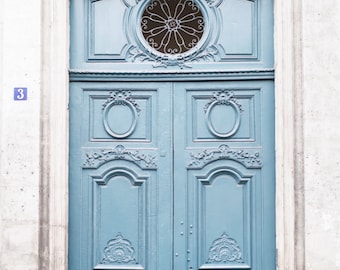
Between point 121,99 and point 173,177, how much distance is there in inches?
31.4

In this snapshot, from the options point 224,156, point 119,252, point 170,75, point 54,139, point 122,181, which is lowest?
point 119,252

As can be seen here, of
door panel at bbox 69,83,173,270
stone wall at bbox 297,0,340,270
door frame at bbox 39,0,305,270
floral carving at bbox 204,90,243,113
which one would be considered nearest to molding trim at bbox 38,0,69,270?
door frame at bbox 39,0,305,270

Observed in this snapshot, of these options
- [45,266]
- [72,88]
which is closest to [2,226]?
[45,266]

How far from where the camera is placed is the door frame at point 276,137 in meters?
5.50

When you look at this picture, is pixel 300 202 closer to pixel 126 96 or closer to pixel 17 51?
pixel 126 96

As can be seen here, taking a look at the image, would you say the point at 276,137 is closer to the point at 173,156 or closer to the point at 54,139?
the point at 173,156

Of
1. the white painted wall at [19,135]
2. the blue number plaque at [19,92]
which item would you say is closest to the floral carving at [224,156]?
the white painted wall at [19,135]

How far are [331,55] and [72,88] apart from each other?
85.3 inches

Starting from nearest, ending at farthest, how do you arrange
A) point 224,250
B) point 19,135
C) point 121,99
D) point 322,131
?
point 322,131, point 19,135, point 224,250, point 121,99

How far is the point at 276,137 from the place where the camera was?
18.6 ft

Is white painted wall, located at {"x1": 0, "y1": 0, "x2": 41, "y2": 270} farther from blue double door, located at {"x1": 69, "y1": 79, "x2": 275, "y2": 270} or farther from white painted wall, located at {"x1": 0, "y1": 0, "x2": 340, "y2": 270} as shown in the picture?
blue double door, located at {"x1": 69, "y1": 79, "x2": 275, "y2": 270}

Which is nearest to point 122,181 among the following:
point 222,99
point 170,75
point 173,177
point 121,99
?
point 173,177

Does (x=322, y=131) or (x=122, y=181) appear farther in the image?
(x=122, y=181)

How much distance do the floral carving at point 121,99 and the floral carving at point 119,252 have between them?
3.62ft
